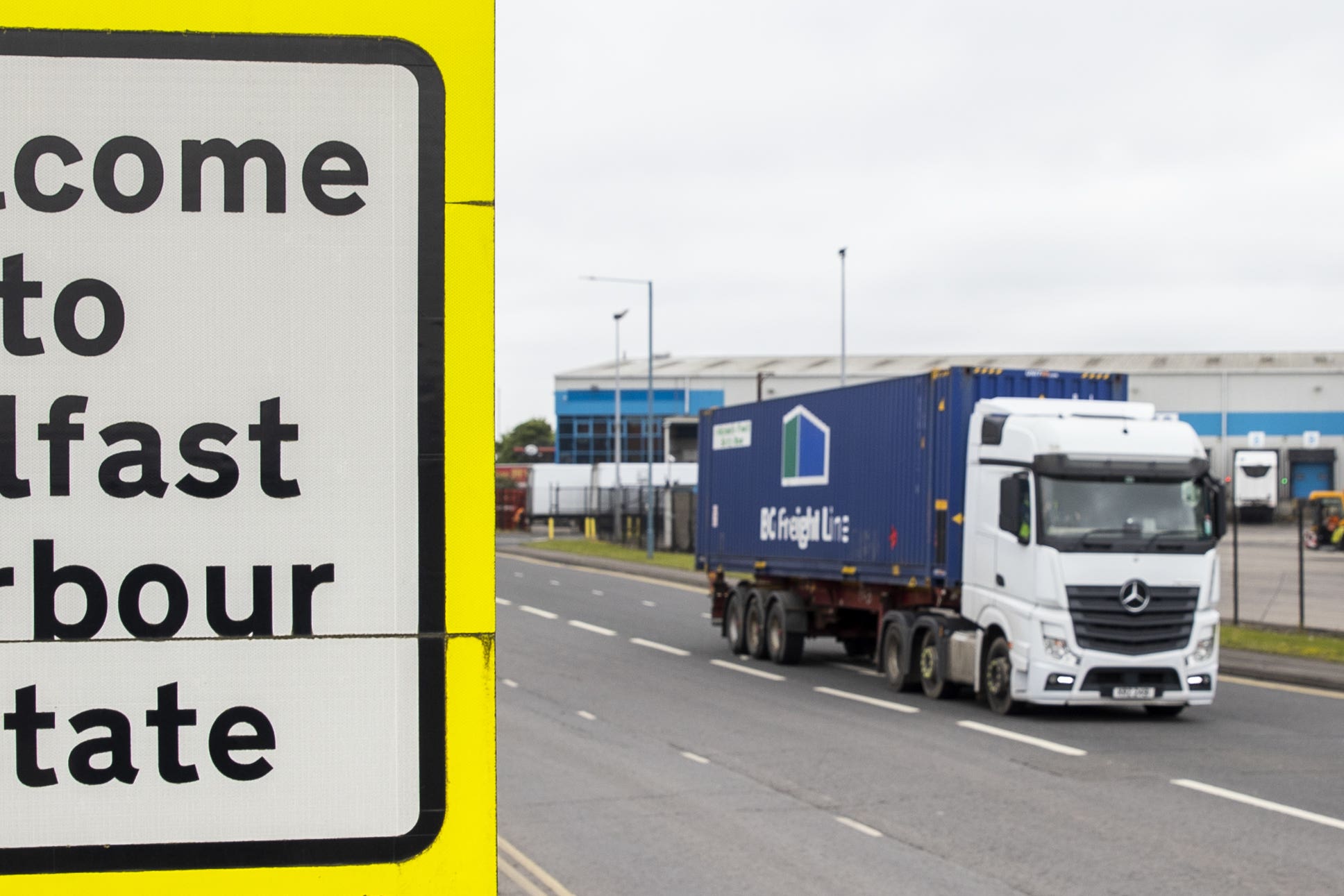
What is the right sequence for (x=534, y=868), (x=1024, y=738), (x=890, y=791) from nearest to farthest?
(x=534, y=868), (x=890, y=791), (x=1024, y=738)

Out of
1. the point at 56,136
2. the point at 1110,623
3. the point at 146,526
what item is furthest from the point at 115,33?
the point at 1110,623

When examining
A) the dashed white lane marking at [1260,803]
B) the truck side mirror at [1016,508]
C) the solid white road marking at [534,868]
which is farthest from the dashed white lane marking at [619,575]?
the solid white road marking at [534,868]

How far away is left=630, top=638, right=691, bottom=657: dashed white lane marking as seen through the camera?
2252cm

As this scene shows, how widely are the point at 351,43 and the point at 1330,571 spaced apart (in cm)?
4335

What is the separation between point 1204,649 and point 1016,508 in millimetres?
2429

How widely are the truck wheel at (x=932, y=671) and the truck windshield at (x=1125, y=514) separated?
2.37 m

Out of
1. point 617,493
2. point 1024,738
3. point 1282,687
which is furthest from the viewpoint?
point 617,493

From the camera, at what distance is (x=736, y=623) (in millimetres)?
23125

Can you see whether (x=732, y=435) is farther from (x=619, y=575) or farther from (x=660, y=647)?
(x=619, y=575)

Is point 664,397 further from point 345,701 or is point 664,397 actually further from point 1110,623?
point 345,701

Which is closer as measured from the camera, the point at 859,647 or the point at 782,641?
the point at 782,641

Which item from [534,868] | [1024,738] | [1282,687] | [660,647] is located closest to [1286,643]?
[1282,687]

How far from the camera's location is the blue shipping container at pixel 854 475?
17328 mm

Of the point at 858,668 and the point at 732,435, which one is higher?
the point at 732,435
